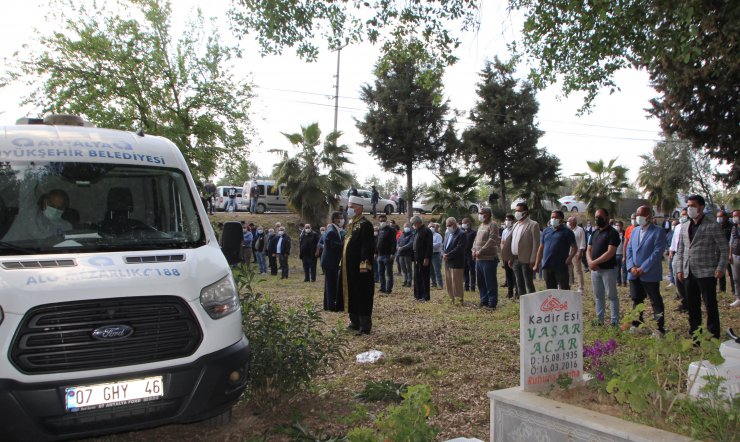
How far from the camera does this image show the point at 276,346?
5219mm

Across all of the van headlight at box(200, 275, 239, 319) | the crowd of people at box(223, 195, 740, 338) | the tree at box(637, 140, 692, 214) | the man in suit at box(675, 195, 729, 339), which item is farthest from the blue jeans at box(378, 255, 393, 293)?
the tree at box(637, 140, 692, 214)

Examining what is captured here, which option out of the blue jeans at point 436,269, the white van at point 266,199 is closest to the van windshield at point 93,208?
the blue jeans at point 436,269

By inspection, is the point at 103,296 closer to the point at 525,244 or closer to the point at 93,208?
the point at 93,208

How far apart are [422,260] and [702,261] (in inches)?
259

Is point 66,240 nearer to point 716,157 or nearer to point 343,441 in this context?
point 343,441

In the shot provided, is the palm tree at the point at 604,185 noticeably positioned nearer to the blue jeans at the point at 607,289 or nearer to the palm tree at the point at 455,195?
the palm tree at the point at 455,195

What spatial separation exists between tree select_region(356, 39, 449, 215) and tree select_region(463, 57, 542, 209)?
2.47m

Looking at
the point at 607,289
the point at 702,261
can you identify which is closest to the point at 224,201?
the point at 607,289

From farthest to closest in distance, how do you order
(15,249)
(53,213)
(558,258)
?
1. (558,258)
2. (53,213)
3. (15,249)

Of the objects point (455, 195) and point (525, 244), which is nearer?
point (525, 244)

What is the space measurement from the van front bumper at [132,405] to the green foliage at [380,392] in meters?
1.62

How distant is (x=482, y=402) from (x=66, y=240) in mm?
3835

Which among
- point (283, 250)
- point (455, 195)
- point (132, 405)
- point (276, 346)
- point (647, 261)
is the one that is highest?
point (455, 195)

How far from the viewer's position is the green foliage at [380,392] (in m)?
5.70
